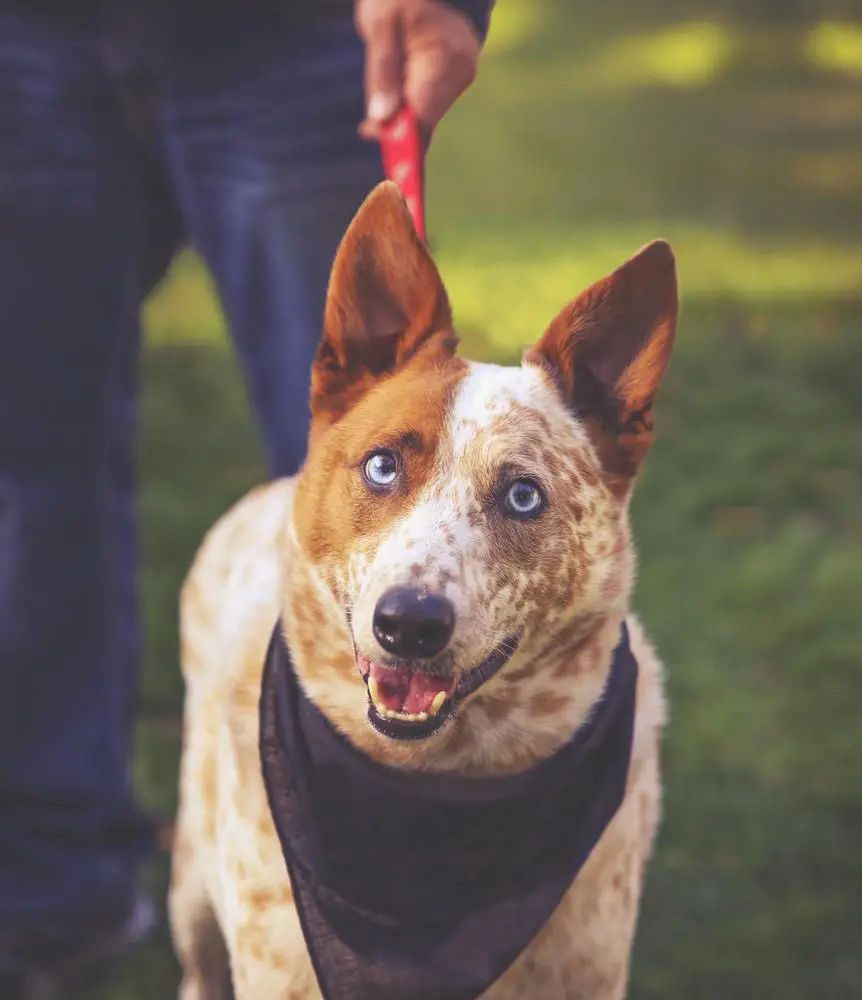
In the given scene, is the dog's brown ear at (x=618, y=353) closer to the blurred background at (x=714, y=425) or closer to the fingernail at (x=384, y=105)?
the fingernail at (x=384, y=105)

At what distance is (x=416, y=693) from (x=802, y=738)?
2.37 meters

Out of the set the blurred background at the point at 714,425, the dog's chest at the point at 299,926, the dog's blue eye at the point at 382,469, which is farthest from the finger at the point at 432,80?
the blurred background at the point at 714,425

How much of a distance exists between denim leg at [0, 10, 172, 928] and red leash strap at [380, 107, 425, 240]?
726mm

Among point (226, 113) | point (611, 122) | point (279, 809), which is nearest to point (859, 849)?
point (279, 809)

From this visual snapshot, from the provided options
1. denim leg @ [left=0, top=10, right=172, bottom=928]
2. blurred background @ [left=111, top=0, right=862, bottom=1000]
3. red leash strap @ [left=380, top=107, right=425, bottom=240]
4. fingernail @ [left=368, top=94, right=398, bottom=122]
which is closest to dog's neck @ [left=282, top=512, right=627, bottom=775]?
red leash strap @ [left=380, top=107, right=425, bottom=240]

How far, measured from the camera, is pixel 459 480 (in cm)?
204

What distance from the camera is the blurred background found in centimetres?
347

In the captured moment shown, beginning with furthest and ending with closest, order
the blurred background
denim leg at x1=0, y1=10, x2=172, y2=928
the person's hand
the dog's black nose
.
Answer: the blurred background
denim leg at x1=0, y1=10, x2=172, y2=928
the person's hand
the dog's black nose

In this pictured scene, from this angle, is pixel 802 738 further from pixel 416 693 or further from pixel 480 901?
pixel 416 693

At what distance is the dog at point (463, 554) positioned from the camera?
199 centimetres

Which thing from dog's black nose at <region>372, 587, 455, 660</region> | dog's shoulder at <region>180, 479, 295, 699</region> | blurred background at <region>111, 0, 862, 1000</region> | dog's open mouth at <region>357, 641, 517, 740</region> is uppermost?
dog's black nose at <region>372, 587, 455, 660</region>

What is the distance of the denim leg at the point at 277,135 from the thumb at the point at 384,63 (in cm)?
31

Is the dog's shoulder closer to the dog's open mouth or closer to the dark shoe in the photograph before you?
the dog's open mouth

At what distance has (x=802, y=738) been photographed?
3988 millimetres
